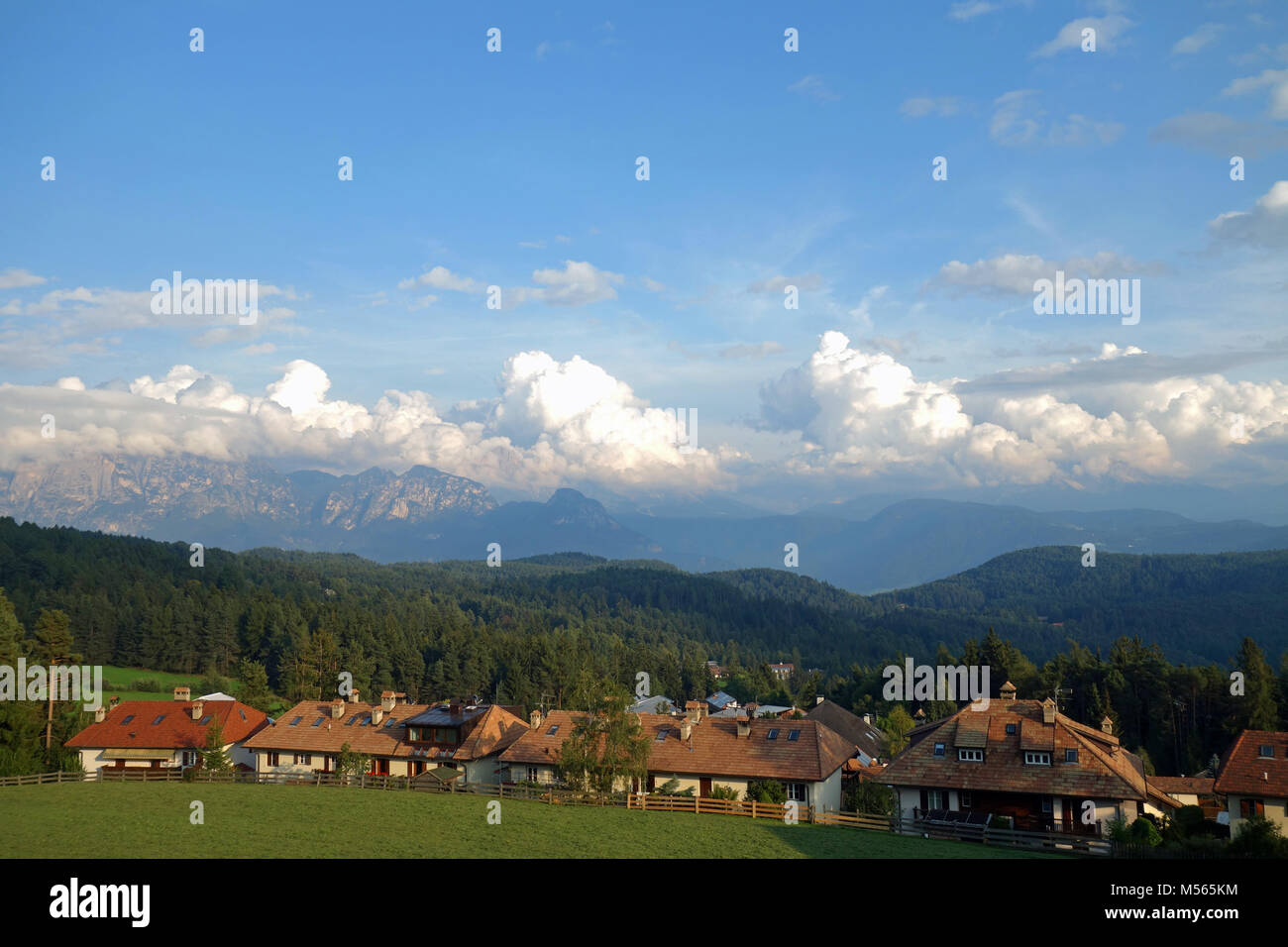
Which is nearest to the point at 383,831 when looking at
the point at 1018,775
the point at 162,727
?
the point at 1018,775

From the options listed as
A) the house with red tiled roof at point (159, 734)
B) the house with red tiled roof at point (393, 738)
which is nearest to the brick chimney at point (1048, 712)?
the house with red tiled roof at point (393, 738)

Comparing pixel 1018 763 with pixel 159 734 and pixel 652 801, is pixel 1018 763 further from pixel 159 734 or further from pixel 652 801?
pixel 159 734

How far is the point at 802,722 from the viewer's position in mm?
47375

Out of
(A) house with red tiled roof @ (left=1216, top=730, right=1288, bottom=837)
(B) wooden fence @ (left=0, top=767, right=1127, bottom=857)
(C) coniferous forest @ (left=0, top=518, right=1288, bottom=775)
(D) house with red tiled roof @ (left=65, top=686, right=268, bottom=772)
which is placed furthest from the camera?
(C) coniferous forest @ (left=0, top=518, right=1288, bottom=775)


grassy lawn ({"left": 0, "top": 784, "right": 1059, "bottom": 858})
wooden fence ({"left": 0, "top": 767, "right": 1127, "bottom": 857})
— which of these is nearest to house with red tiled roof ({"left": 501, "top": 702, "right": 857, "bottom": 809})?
wooden fence ({"left": 0, "top": 767, "right": 1127, "bottom": 857})

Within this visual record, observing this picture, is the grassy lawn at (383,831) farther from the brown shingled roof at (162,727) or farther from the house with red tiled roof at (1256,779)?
the brown shingled roof at (162,727)

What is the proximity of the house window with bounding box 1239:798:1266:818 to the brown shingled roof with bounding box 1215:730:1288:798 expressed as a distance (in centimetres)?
58

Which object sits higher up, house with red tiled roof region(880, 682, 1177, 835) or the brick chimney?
the brick chimney

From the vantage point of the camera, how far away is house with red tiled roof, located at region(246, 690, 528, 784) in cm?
5262

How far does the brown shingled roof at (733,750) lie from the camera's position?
43.5 metres

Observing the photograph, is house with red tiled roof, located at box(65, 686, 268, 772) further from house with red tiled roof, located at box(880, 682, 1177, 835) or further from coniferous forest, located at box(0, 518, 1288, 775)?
house with red tiled roof, located at box(880, 682, 1177, 835)

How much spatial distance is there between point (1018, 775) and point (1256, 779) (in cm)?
1025

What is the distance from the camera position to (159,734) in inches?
2283
